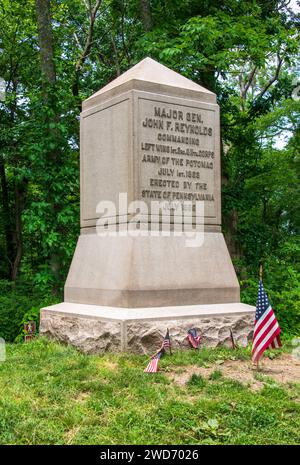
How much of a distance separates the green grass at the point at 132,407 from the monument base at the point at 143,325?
323 mm

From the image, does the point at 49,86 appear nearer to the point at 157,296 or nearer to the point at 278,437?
the point at 157,296

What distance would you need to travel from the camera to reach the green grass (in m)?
4.27

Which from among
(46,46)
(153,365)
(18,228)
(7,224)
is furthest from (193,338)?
(7,224)

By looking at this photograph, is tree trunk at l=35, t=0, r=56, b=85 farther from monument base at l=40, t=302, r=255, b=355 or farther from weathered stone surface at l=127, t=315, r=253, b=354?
weathered stone surface at l=127, t=315, r=253, b=354

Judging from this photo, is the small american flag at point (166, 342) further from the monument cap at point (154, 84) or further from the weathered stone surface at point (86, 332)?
the monument cap at point (154, 84)

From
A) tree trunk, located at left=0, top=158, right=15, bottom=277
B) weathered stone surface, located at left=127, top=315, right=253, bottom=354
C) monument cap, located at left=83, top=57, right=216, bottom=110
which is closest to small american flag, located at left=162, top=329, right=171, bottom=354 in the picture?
weathered stone surface, located at left=127, top=315, right=253, bottom=354

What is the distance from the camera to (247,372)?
6102mm

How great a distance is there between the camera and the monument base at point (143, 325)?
6594mm

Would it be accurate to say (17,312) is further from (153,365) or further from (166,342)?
(153,365)

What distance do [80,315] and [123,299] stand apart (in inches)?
25.4

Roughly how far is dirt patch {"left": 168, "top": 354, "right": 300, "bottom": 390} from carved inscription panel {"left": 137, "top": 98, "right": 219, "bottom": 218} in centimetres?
234

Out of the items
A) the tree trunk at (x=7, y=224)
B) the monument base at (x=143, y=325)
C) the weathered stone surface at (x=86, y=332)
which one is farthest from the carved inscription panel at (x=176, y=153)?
the tree trunk at (x=7, y=224)

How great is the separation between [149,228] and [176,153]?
1.15m
